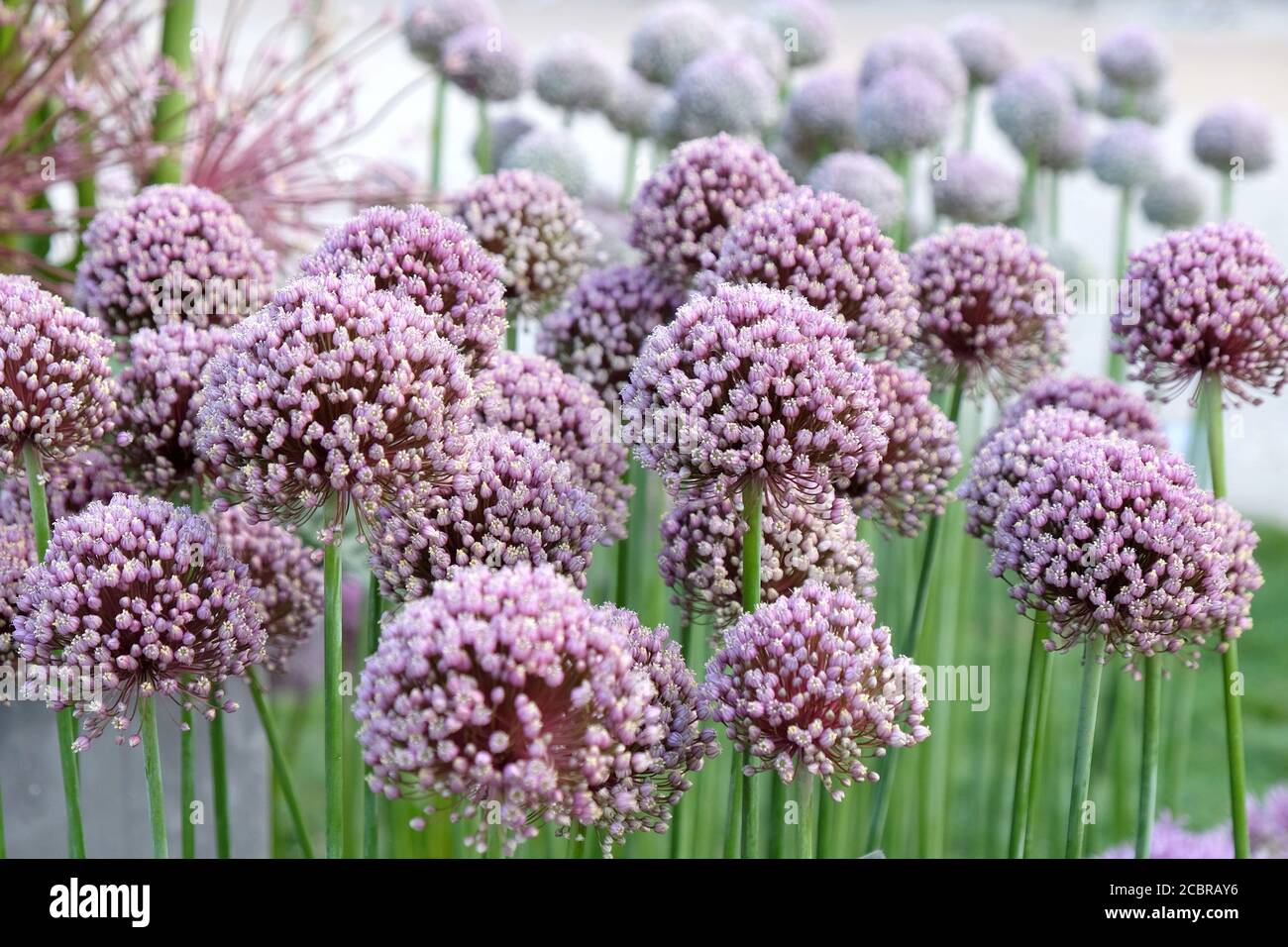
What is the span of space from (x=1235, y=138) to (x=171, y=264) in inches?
45.5

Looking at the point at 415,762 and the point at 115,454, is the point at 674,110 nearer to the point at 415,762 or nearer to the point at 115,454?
the point at 115,454

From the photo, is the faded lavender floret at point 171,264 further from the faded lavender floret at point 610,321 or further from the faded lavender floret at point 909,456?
the faded lavender floret at point 909,456

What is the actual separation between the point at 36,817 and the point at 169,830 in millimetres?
126

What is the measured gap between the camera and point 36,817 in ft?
3.16

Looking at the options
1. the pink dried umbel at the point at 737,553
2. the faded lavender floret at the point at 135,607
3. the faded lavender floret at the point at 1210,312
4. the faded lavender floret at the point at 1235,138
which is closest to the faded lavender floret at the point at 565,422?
the pink dried umbel at the point at 737,553

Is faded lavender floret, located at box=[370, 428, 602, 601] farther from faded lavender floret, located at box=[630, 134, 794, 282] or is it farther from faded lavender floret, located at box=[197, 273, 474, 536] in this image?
faded lavender floret, located at box=[630, 134, 794, 282]

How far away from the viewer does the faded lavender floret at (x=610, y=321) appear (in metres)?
0.74

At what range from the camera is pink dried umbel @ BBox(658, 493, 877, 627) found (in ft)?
1.96

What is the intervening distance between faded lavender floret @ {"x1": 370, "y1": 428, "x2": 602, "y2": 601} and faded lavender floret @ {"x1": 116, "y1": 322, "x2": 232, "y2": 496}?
128 millimetres

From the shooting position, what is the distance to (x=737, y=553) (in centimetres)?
61

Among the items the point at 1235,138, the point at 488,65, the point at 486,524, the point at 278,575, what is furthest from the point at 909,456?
the point at 1235,138

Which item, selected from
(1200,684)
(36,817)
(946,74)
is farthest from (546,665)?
(1200,684)

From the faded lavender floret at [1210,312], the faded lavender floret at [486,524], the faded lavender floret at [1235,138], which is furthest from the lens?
the faded lavender floret at [1235,138]

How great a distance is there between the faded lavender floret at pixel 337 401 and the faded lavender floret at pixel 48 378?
90 millimetres
